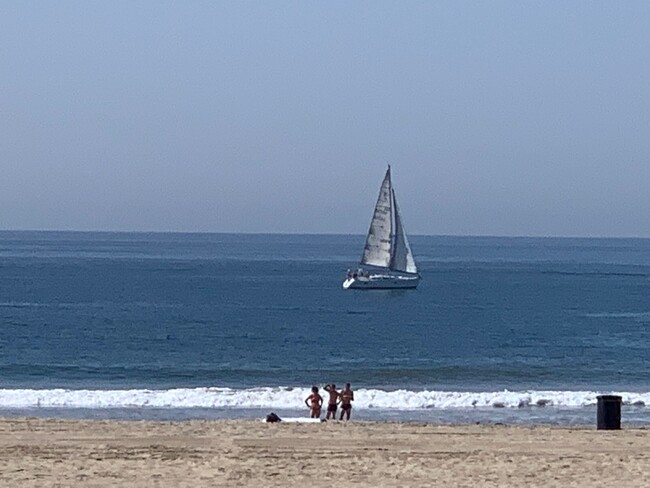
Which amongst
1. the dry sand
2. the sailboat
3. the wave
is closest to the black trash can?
the dry sand

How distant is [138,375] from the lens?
2112 inches

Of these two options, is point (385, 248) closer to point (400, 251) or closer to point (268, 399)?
point (400, 251)

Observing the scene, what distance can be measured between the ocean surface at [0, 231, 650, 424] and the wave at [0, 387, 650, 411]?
8 cm

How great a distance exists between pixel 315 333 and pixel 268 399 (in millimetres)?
33930

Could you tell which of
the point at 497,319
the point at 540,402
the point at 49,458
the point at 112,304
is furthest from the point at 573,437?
the point at 112,304

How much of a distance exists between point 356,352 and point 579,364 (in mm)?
11317

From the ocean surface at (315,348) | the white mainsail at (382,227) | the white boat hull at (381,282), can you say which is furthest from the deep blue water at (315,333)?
the white mainsail at (382,227)

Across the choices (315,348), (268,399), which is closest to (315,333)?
(315,348)

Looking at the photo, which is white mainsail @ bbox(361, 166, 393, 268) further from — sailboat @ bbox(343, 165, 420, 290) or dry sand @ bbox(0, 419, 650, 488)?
dry sand @ bbox(0, 419, 650, 488)

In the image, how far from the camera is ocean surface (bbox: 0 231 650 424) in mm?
41062

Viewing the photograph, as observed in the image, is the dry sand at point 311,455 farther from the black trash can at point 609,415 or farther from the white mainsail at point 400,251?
the white mainsail at point 400,251

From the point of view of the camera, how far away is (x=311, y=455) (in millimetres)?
24391

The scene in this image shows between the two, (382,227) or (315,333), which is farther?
(382,227)

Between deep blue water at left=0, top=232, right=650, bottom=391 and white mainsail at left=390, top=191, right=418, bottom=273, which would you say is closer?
deep blue water at left=0, top=232, right=650, bottom=391
